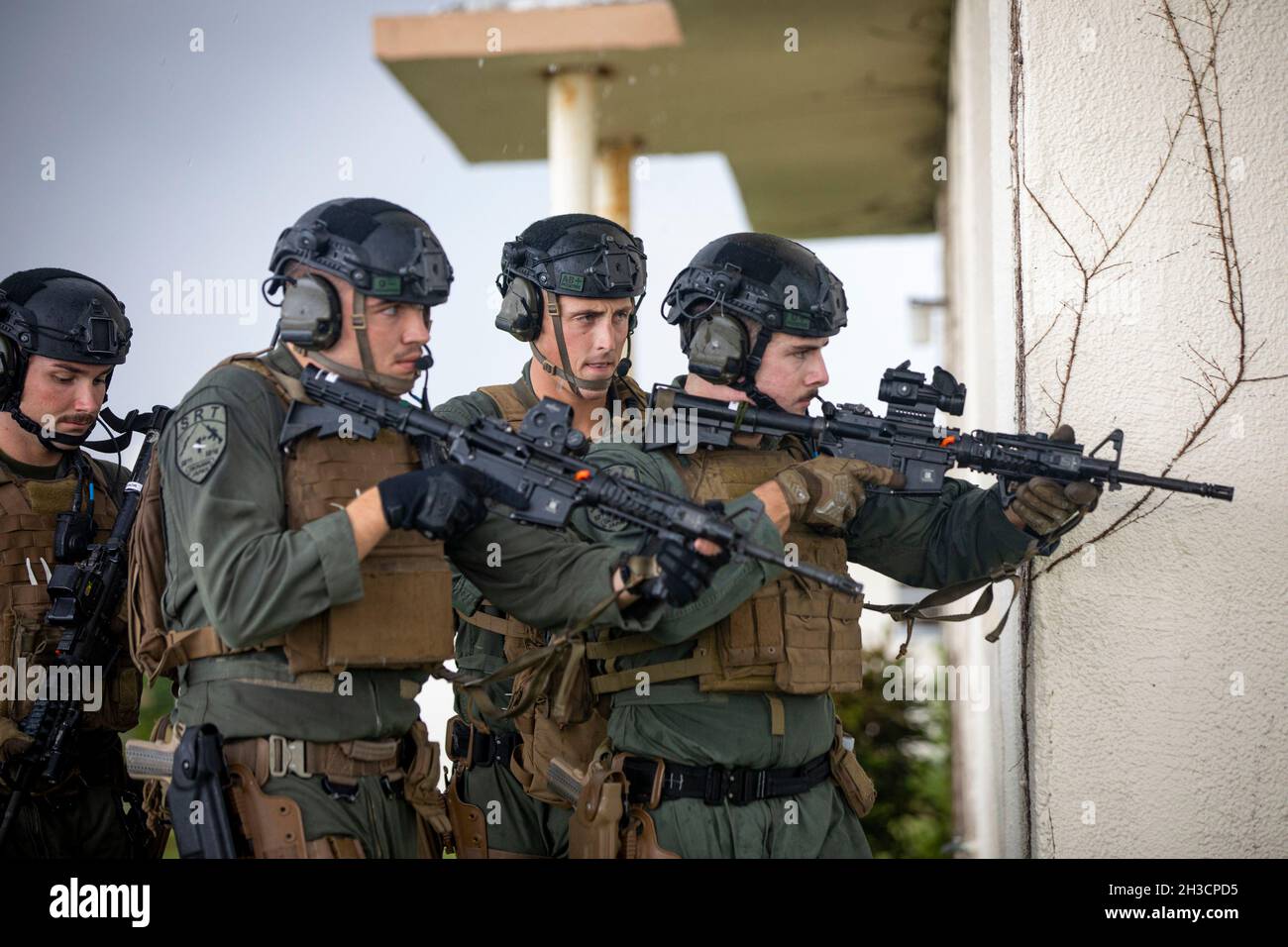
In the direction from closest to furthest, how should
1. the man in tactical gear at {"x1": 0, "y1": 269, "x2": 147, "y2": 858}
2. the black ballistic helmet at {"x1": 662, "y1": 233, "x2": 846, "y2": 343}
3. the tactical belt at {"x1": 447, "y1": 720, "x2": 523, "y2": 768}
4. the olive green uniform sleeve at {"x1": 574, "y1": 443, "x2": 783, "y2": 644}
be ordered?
1. the olive green uniform sleeve at {"x1": 574, "y1": 443, "x2": 783, "y2": 644}
2. the black ballistic helmet at {"x1": 662, "y1": 233, "x2": 846, "y2": 343}
3. the man in tactical gear at {"x1": 0, "y1": 269, "x2": 147, "y2": 858}
4. the tactical belt at {"x1": 447, "y1": 720, "x2": 523, "y2": 768}

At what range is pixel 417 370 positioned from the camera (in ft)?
12.6

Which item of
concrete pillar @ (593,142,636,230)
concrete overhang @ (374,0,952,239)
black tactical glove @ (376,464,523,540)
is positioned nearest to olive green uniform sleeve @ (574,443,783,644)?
black tactical glove @ (376,464,523,540)

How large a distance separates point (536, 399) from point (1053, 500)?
1747 mm

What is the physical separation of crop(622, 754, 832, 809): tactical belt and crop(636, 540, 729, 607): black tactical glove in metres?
0.57

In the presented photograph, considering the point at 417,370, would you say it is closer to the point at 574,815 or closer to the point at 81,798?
the point at 574,815

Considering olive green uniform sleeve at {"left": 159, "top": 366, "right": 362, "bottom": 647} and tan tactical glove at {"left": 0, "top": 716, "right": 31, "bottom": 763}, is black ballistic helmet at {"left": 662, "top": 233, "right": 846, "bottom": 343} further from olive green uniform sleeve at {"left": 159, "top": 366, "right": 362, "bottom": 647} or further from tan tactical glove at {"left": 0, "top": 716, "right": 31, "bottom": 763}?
tan tactical glove at {"left": 0, "top": 716, "right": 31, "bottom": 763}

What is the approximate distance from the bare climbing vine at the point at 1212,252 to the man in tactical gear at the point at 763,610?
0.45 m

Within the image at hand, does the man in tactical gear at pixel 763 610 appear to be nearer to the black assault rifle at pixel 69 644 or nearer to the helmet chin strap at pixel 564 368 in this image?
the helmet chin strap at pixel 564 368

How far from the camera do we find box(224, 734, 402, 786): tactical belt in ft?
11.5

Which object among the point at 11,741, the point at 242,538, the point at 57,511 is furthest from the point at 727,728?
the point at 57,511

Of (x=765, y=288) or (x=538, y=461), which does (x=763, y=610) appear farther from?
(x=765, y=288)
